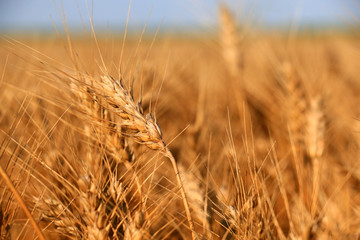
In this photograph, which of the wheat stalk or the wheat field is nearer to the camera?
the wheat field

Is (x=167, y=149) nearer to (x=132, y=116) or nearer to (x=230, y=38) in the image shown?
(x=132, y=116)

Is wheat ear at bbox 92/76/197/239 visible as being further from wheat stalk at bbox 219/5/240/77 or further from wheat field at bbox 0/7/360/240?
wheat stalk at bbox 219/5/240/77

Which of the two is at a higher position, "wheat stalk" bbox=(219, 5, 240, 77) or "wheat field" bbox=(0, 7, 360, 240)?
"wheat stalk" bbox=(219, 5, 240, 77)

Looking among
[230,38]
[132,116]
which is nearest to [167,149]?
[132,116]

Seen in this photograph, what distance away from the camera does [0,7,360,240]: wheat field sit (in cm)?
78

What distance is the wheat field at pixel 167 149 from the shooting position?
0.78 metres

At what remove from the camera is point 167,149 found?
0.75 metres

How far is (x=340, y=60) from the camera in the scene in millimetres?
3090

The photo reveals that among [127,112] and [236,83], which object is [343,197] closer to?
[127,112]

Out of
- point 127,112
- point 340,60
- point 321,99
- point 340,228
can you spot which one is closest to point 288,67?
point 321,99

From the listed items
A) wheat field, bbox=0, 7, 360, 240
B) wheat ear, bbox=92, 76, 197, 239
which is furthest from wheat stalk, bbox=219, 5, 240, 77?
wheat ear, bbox=92, 76, 197, 239

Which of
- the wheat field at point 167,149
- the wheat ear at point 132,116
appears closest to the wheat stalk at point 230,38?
the wheat field at point 167,149

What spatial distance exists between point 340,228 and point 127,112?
2.16 ft

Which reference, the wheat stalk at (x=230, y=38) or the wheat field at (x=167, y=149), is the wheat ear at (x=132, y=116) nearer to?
the wheat field at (x=167, y=149)
